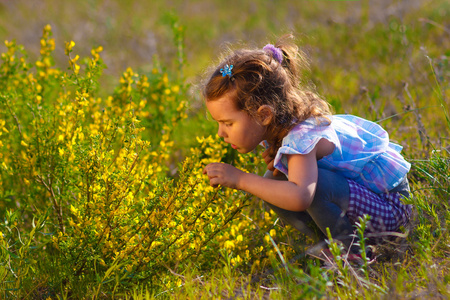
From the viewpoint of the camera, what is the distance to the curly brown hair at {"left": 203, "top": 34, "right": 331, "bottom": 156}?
2.15 meters

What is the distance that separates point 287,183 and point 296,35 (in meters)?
4.06

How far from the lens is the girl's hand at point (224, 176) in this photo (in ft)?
6.83

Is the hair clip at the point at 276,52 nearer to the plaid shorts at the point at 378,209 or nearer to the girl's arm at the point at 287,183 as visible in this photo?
the girl's arm at the point at 287,183

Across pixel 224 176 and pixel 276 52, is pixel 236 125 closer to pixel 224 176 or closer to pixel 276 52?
pixel 224 176

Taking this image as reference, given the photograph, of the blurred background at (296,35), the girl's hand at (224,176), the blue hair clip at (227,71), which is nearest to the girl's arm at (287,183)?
the girl's hand at (224,176)

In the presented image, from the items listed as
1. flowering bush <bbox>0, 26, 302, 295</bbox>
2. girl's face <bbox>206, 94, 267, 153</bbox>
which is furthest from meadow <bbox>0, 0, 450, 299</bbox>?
girl's face <bbox>206, 94, 267, 153</bbox>

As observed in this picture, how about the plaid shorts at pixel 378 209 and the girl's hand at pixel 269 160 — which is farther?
the girl's hand at pixel 269 160

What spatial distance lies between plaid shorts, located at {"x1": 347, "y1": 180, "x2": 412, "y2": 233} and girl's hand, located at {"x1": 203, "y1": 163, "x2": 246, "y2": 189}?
0.52 metres

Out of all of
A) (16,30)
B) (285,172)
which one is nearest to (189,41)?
(16,30)

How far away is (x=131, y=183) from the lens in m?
2.05

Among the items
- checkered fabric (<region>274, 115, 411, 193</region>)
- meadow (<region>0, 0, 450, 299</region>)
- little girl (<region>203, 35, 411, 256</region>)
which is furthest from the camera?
checkered fabric (<region>274, 115, 411, 193</region>)

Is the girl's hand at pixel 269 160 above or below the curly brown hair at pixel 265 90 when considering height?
below

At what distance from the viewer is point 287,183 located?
198 cm

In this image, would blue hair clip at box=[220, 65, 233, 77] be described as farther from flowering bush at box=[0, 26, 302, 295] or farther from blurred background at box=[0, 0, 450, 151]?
blurred background at box=[0, 0, 450, 151]
